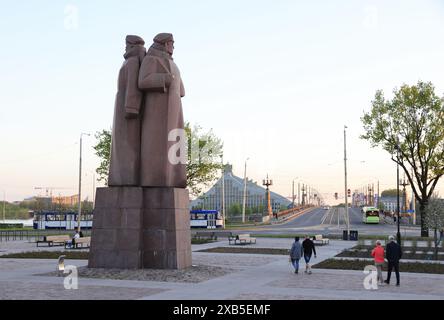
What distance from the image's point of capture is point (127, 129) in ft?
63.8

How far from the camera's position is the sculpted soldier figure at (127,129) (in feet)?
63.0

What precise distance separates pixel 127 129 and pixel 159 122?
128cm

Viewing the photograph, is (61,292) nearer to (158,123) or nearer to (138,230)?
(138,230)

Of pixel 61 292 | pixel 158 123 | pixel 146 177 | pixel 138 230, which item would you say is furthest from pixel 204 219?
pixel 61 292

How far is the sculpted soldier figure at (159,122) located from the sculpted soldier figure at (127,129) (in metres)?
0.27

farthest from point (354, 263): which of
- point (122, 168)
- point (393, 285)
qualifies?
point (122, 168)

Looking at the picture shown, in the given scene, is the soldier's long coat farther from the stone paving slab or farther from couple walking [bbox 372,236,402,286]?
couple walking [bbox 372,236,402,286]

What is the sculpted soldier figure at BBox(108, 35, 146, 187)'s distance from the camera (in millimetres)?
19203

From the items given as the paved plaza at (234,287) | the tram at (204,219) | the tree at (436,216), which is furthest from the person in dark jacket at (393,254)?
the tram at (204,219)

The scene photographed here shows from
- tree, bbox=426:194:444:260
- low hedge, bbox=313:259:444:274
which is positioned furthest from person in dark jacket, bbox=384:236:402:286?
tree, bbox=426:194:444:260

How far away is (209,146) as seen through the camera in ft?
187

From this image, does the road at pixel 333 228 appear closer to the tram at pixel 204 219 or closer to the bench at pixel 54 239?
the tram at pixel 204 219
